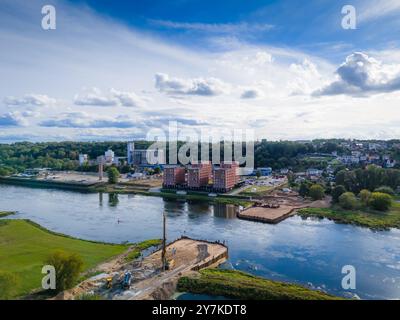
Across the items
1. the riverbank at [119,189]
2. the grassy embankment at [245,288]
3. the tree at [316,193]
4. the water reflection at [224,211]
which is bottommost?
the grassy embankment at [245,288]

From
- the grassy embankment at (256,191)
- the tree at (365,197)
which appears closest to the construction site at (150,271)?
the tree at (365,197)

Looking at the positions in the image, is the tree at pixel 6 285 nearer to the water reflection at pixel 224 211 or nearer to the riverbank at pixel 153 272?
the riverbank at pixel 153 272

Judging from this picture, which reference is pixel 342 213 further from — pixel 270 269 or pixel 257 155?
pixel 257 155

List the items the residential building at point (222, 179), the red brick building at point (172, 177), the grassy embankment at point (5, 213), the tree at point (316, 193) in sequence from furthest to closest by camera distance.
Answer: the red brick building at point (172, 177)
the residential building at point (222, 179)
the tree at point (316, 193)
the grassy embankment at point (5, 213)

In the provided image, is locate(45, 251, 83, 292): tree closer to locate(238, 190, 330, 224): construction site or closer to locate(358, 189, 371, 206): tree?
locate(238, 190, 330, 224): construction site
